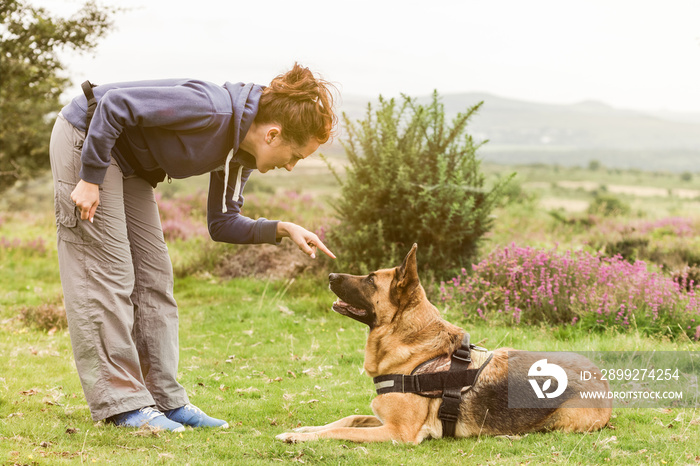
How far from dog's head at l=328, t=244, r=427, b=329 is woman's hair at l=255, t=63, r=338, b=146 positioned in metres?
1.21

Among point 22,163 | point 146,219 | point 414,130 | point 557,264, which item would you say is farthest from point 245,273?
point 22,163

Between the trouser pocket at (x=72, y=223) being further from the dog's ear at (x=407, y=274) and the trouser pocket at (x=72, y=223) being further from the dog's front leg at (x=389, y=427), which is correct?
the dog's ear at (x=407, y=274)

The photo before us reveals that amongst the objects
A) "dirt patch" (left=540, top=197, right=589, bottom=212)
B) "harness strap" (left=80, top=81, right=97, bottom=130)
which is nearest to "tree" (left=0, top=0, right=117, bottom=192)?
"harness strap" (left=80, top=81, right=97, bottom=130)

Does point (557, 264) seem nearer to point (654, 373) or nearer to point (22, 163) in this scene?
point (654, 373)

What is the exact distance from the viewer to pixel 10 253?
11.8 metres

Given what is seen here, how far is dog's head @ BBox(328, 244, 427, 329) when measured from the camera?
4.51 m

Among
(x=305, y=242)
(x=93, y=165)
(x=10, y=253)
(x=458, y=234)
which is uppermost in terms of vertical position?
(x=93, y=165)

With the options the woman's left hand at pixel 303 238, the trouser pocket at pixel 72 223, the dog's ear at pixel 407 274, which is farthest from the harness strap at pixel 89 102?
the dog's ear at pixel 407 274

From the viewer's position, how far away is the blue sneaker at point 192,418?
4.32 meters

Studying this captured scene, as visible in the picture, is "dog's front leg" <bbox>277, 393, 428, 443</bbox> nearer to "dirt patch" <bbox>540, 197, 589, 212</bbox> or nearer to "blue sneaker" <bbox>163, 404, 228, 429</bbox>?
"blue sneaker" <bbox>163, 404, 228, 429</bbox>

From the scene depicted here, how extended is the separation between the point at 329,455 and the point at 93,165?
2206 millimetres

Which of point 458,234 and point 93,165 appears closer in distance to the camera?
point 93,165

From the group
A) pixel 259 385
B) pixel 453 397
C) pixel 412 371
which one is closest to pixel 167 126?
pixel 412 371

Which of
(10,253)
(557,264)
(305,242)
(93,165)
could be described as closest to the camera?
(93,165)
